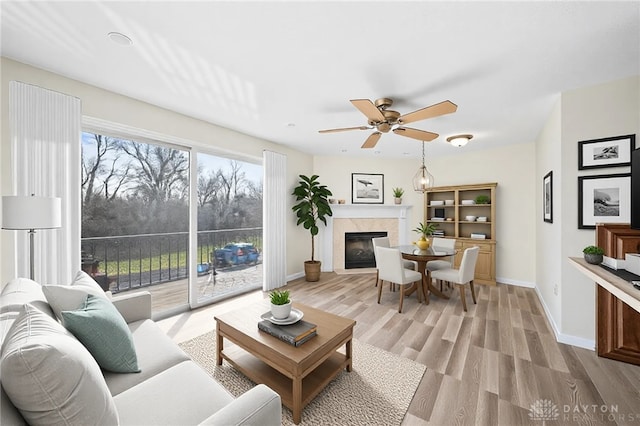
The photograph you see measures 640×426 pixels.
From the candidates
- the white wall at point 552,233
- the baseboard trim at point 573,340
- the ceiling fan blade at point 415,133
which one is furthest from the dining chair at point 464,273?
the ceiling fan blade at point 415,133

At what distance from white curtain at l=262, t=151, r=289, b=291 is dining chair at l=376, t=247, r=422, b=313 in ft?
5.91

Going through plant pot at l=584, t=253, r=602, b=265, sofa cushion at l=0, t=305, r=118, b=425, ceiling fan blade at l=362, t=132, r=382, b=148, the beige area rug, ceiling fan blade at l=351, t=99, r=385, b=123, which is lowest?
the beige area rug

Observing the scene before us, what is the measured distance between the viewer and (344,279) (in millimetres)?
5102

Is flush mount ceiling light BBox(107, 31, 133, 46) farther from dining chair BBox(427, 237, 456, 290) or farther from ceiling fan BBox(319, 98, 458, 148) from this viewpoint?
dining chair BBox(427, 237, 456, 290)

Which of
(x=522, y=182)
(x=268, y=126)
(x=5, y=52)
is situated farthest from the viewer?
(x=522, y=182)

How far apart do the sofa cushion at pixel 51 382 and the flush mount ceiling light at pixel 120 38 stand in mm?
1915

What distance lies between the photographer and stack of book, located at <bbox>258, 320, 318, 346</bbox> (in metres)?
1.83

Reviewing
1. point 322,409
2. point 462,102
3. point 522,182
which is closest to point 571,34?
point 462,102

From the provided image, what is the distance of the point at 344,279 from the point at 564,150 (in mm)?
3698

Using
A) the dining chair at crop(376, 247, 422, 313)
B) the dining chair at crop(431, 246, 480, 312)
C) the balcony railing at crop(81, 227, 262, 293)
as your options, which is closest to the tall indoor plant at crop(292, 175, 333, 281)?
the balcony railing at crop(81, 227, 262, 293)

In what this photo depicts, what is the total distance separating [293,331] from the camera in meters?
1.91

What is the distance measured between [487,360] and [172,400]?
248 cm

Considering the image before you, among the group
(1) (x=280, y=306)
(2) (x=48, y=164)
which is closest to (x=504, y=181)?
(1) (x=280, y=306)

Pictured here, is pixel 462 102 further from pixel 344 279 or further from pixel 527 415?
pixel 344 279
